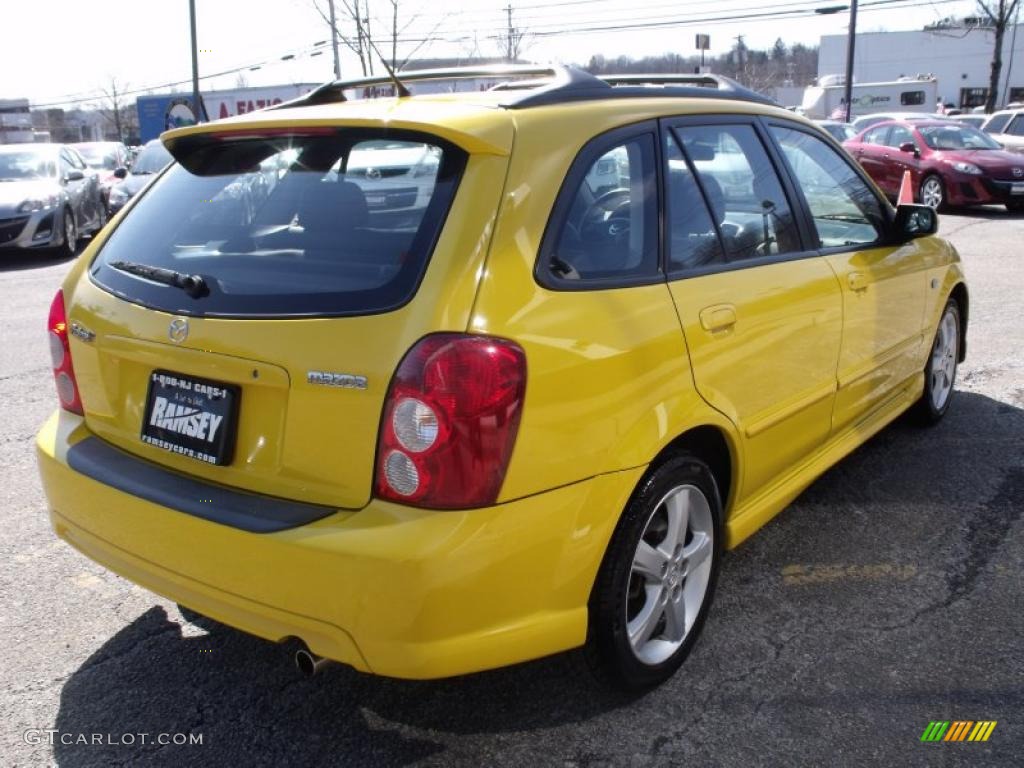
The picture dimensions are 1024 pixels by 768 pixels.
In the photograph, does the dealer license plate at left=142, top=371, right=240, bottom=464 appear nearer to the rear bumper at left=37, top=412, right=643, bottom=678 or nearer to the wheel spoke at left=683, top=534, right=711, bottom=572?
the rear bumper at left=37, top=412, right=643, bottom=678

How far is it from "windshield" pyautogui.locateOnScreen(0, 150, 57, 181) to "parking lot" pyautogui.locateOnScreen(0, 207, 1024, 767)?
10818 millimetres

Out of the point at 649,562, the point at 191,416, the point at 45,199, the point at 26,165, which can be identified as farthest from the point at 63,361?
the point at 26,165

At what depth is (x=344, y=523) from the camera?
2186 mm

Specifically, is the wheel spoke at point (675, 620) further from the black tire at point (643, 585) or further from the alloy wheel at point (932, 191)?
the alloy wheel at point (932, 191)

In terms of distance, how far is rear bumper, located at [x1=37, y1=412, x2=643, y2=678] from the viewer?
2.13m

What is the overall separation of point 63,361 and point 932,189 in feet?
52.5

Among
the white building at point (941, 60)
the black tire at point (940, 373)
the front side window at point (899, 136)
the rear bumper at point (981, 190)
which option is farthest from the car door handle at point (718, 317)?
the white building at point (941, 60)

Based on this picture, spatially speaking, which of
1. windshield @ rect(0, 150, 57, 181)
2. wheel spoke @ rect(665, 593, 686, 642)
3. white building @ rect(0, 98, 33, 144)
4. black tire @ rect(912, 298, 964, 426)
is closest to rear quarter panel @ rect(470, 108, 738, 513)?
wheel spoke @ rect(665, 593, 686, 642)

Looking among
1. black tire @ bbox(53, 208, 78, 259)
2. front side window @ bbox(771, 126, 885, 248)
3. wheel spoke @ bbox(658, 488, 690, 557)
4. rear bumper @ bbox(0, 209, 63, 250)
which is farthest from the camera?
black tire @ bbox(53, 208, 78, 259)

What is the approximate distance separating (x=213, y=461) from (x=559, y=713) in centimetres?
118

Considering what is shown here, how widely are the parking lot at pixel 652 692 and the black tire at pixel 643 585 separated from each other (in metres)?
0.10

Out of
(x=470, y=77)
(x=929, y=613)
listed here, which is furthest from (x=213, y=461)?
(x=929, y=613)

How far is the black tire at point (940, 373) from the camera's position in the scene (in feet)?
15.9

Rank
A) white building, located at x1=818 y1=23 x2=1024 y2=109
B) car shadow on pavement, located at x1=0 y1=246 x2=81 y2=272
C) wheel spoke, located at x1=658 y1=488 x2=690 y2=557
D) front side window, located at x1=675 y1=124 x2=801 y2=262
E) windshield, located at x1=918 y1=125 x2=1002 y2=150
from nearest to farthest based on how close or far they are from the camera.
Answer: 1. wheel spoke, located at x1=658 y1=488 x2=690 y2=557
2. front side window, located at x1=675 y1=124 x2=801 y2=262
3. car shadow on pavement, located at x1=0 y1=246 x2=81 y2=272
4. windshield, located at x1=918 y1=125 x2=1002 y2=150
5. white building, located at x1=818 y1=23 x2=1024 y2=109
